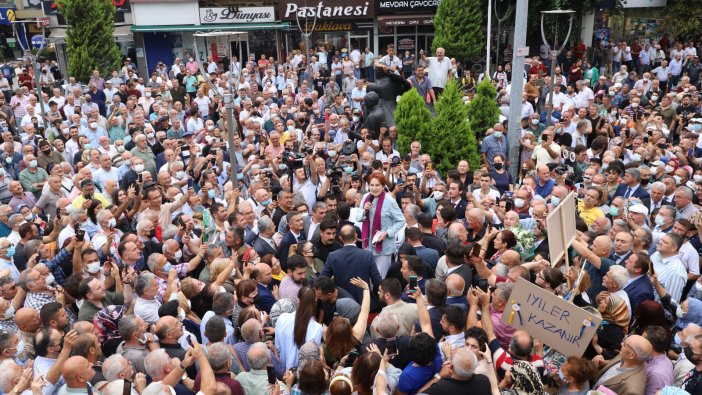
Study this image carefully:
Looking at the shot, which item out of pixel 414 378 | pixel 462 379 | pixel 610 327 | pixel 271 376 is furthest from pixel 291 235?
pixel 610 327

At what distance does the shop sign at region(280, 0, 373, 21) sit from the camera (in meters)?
26.5

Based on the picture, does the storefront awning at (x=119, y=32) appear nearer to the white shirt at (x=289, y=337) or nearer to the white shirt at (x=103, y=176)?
the white shirt at (x=103, y=176)

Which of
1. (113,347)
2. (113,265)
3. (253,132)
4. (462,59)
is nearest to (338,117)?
(253,132)

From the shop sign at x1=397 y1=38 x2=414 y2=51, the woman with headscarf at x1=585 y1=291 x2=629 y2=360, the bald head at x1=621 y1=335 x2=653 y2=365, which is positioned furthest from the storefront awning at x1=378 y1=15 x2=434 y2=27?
the bald head at x1=621 y1=335 x2=653 y2=365

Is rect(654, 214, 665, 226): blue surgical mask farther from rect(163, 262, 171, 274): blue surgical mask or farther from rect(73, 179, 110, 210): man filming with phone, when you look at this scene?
rect(73, 179, 110, 210): man filming with phone

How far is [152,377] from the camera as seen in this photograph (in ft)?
14.5

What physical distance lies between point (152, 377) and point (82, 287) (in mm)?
1464

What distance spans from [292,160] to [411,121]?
2.99 metres

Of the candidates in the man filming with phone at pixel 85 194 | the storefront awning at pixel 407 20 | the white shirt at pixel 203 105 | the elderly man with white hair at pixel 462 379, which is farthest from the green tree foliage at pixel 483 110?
the storefront awning at pixel 407 20

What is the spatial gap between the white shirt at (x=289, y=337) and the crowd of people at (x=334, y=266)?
0.7 inches

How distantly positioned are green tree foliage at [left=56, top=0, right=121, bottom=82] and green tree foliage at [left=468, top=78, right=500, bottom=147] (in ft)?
47.0

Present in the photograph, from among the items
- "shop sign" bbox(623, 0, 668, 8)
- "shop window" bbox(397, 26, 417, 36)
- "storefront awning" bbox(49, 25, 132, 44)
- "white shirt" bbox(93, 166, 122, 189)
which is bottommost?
"white shirt" bbox(93, 166, 122, 189)

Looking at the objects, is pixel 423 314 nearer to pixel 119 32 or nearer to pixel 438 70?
pixel 438 70

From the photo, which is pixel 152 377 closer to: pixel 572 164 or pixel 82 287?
pixel 82 287
